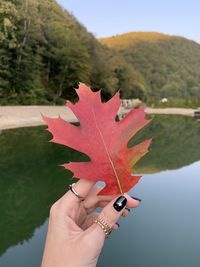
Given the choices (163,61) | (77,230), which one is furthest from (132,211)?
(163,61)

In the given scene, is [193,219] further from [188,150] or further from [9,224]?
[188,150]

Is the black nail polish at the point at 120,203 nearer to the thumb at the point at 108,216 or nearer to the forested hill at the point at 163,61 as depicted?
the thumb at the point at 108,216

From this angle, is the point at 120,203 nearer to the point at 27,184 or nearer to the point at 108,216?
the point at 108,216

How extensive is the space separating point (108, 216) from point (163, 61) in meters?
82.9

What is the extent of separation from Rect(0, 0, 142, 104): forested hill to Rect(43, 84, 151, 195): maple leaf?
80.8 feet

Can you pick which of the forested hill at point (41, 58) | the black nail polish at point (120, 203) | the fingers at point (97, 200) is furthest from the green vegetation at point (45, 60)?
the black nail polish at point (120, 203)

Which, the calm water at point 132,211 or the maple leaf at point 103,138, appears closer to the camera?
the maple leaf at point 103,138

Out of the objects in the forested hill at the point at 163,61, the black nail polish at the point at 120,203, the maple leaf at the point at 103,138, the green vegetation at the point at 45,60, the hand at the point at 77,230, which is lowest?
the forested hill at the point at 163,61

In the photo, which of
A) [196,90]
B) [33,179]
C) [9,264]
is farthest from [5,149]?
[196,90]

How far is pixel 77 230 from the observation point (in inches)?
39.1

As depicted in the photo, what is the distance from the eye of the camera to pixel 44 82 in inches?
1222

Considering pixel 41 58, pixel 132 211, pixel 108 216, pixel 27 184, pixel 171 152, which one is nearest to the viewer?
pixel 108 216

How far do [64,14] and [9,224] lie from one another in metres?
36.6

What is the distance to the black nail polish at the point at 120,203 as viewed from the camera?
36.0 inches
